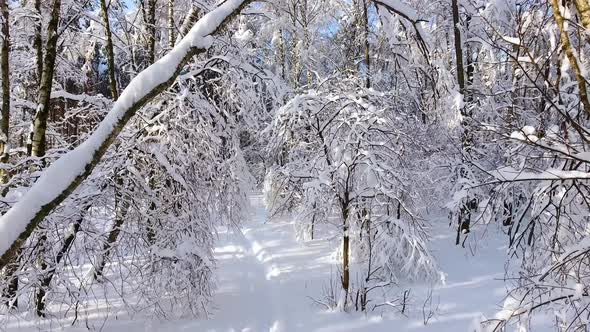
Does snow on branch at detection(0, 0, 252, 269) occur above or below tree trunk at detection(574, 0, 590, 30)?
below

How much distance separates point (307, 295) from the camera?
23.9 feet

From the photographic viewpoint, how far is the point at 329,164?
7066 mm

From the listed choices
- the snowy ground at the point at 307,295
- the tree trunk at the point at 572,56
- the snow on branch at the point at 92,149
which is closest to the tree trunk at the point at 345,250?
the snowy ground at the point at 307,295

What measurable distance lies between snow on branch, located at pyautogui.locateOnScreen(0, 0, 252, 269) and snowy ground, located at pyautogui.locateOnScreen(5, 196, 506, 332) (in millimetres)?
3954

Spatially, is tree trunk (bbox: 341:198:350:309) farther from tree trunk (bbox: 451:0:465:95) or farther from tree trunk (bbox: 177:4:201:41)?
tree trunk (bbox: 451:0:465:95)

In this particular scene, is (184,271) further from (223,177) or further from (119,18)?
(119,18)

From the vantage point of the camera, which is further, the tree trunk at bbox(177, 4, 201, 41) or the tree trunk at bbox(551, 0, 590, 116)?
the tree trunk at bbox(177, 4, 201, 41)

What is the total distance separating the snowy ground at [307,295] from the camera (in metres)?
6.04

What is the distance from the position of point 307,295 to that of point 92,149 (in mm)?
5882

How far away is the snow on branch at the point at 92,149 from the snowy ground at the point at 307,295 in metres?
3.95

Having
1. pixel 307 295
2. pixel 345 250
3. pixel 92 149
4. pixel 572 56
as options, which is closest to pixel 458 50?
pixel 345 250

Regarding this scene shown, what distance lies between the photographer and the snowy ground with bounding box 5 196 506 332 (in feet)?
19.8

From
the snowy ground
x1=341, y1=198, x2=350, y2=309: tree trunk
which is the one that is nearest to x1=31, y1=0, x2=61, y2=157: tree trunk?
the snowy ground

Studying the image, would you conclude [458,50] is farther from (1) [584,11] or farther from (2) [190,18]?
(1) [584,11]
